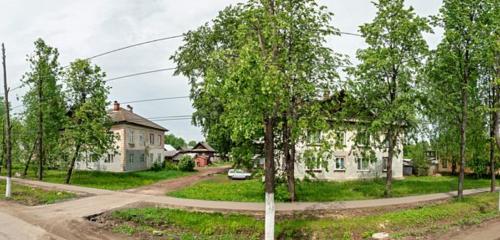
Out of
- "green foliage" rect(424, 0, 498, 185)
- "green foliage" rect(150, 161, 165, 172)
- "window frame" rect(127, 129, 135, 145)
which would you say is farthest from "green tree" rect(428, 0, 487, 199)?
"green foliage" rect(150, 161, 165, 172)

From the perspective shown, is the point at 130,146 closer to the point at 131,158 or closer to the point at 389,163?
the point at 131,158

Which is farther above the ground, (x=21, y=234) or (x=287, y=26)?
(x=287, y=26)

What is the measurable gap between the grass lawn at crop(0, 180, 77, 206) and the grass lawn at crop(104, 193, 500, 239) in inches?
284

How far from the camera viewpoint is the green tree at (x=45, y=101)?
35.8 metres

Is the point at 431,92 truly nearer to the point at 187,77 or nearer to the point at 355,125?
the point at 355,125

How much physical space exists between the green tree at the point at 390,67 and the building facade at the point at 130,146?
29.5m

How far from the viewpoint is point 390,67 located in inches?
956

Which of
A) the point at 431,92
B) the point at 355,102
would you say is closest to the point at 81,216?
the point at 355,102

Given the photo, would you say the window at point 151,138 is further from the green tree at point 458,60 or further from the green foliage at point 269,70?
the green foliage at point 269,70

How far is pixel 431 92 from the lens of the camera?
25.4 meters

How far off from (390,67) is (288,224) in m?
12.3

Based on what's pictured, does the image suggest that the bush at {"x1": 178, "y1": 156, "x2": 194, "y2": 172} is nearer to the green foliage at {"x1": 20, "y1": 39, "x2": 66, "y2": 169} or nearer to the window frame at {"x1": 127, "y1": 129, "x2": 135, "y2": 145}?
the window frame at {"x1": 127, "y1": 129, "x2": 135, "y2": 145}

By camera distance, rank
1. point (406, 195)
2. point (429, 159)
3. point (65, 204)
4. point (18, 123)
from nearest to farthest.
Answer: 1. point (65, 204)
2. point (406, 195)
3. point (18, 123)
4. point (429, 159)

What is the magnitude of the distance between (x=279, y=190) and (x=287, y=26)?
1166 cm
